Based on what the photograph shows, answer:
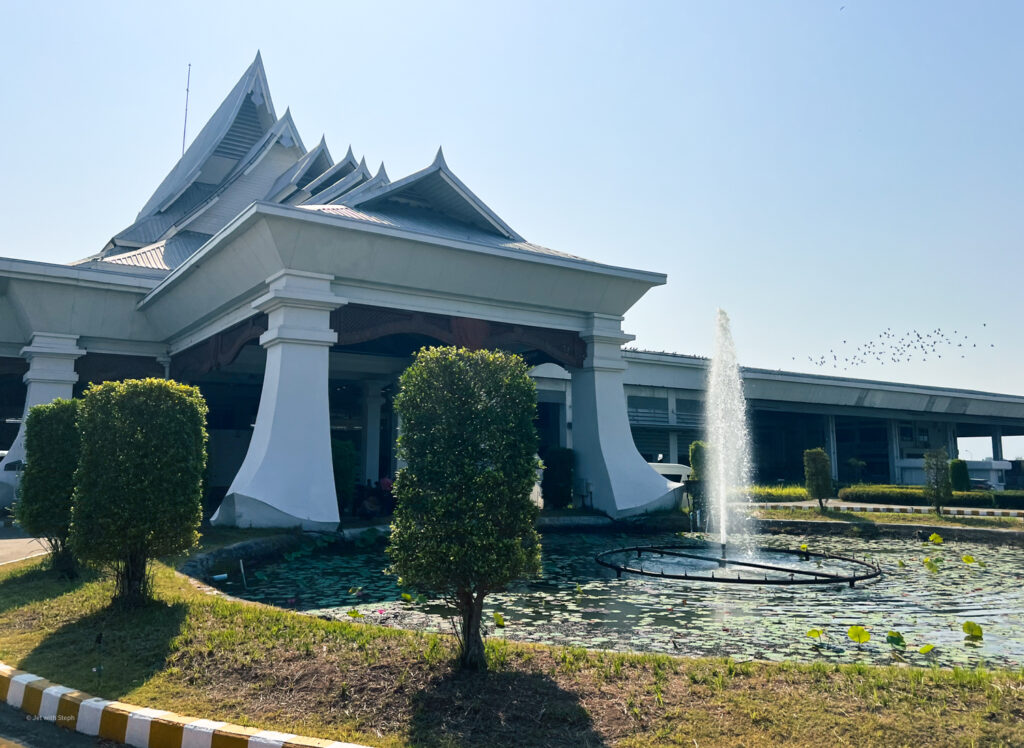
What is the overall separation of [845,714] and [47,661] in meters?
6.09

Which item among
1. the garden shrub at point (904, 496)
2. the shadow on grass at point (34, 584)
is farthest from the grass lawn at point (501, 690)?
the garden shrub at point (904, 496)

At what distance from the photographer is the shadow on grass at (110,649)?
17.6 ft

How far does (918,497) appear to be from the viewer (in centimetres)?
2477

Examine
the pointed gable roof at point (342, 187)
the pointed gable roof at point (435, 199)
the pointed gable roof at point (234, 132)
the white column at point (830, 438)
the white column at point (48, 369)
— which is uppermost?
the pointed gable roof at point (234, 132)

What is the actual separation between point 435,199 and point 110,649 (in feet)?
51.4

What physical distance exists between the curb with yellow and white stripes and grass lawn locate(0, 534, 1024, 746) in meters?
0.17

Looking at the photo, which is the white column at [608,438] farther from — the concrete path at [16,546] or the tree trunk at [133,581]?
the tree trunk at [133,581]

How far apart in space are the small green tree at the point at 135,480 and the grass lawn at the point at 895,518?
16.7 metres

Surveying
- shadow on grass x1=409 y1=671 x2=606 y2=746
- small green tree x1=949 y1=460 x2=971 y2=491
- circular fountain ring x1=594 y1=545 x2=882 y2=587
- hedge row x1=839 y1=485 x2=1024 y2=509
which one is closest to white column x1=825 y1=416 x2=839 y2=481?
hedge row x1=839 y1=485 x2=1024 y2=509

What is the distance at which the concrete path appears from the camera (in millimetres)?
11892

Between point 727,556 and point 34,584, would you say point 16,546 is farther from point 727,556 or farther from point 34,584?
point 727,556

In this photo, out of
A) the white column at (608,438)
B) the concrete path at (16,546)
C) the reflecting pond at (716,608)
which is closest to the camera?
the reflecting pond at (716,608)

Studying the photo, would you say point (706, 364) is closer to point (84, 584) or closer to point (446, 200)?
point (446, 200)

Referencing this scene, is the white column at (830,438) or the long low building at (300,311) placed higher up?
the long low building at (300,311)
